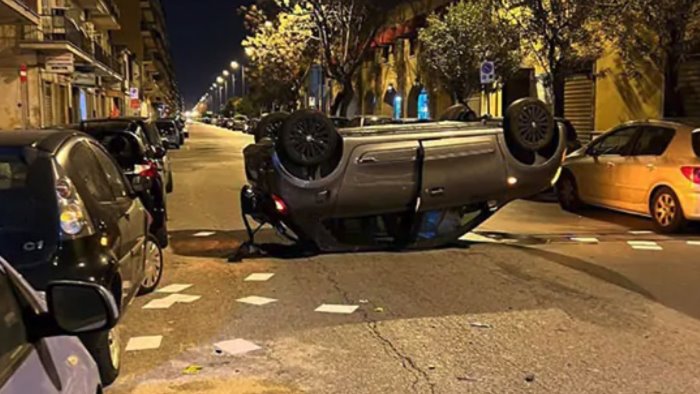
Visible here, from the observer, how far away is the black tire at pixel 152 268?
804 cm

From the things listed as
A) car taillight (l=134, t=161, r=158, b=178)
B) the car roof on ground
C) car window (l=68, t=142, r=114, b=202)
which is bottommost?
car taillight (l=134, t=161, r=158, b=178)

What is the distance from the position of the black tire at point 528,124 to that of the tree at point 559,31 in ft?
28.6

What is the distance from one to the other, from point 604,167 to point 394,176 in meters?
5.35

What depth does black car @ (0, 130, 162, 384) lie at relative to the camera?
4.91 metres

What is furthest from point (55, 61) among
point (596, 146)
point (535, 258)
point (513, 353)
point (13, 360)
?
point (13, 360)

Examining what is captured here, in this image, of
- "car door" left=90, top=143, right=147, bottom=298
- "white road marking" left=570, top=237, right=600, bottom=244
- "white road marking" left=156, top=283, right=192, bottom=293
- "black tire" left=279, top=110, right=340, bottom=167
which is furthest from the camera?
"white road marking" left=570, top=237, right=600, bottom=244

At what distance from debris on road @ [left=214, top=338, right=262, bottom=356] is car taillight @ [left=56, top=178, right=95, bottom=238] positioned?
1.46m

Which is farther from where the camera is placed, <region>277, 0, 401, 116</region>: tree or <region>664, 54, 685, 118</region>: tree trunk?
<region>277, 0, 401, 116</region>: tree

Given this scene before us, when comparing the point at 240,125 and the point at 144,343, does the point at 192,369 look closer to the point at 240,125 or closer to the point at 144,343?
the point at 144,343

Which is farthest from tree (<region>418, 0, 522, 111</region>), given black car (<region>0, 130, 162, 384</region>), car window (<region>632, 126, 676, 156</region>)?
black car (<region>0, 130, 162, 384</region>)

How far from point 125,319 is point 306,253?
130 inches

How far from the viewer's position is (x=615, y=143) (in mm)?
13688

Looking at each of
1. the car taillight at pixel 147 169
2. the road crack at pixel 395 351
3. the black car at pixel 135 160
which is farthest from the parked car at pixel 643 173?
the car taillight at pixel 147 169

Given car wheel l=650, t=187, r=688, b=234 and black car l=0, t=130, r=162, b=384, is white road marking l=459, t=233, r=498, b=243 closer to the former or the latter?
car wheel l=650, t=187, r=688, b=234
